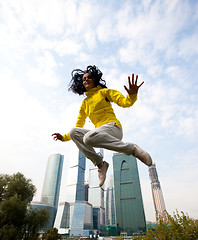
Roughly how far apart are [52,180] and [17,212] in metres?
137

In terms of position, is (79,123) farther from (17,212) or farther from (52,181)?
(52,181)

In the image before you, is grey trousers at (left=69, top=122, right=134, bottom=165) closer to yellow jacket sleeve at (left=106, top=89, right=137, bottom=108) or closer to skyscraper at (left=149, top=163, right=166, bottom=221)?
yellow jacket sleeve at (left=106, top=89, right=137, bottom=108)

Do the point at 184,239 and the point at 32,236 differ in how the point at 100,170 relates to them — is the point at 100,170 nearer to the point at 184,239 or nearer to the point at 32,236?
the point at 184,239

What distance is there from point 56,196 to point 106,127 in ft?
500

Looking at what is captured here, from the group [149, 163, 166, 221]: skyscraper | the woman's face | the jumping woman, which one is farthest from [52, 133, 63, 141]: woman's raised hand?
[149, 163, 166, 221]: skyscraper

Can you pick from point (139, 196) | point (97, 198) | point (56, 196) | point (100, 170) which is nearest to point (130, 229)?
point (139, 196)

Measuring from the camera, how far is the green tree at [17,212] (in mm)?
12906

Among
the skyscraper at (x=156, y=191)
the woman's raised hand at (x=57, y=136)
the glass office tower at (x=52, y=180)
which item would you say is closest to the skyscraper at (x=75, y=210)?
the glass office tower at (x=52, y=180)

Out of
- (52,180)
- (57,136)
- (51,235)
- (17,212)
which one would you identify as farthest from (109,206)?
(57,136)

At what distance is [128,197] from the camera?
85812 mm

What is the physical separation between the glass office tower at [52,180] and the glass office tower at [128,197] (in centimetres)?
7073

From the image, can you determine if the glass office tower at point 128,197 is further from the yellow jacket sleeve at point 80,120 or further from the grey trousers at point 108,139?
the grey trousers at point 108,139

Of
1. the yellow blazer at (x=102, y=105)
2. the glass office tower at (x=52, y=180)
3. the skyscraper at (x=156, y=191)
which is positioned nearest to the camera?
the yellow blazer at (x=102, y=105)

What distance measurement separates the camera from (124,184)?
294 ft
